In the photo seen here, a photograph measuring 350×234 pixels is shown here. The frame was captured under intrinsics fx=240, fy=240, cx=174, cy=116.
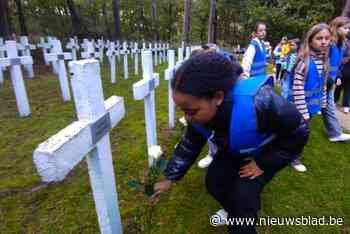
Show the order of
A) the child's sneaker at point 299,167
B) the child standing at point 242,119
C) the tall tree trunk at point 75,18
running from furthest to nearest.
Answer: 1. the tall tree trunk at point 75,18
2. the child's sneaker at point 299,167
3. the child standing at point 242,119

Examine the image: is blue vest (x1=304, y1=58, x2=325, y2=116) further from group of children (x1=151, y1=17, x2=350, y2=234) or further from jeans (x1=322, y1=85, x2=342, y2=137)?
group of children (x1=151, y1=17, x2=350, y2=234)

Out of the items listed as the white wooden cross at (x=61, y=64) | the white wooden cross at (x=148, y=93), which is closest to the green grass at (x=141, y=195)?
the white wooden cross at (x=148, y=93)

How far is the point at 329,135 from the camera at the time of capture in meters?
3.60

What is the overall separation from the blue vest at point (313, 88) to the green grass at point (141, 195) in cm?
73

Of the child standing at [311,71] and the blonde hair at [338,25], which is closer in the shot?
the child standing at [311,71]

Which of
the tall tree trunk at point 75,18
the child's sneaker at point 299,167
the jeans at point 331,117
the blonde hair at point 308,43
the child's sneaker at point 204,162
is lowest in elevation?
the child's sneaker at point 299,167

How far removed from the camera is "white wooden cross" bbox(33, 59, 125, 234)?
87 centimetres

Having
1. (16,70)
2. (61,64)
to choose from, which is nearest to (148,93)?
(16,70)

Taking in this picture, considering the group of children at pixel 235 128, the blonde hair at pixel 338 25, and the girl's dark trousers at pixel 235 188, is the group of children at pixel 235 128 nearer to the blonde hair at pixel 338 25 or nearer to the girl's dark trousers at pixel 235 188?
the girl's dark trousers at pixel 235 188

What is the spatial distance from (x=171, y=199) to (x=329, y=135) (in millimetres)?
2770

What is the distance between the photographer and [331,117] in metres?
3.43

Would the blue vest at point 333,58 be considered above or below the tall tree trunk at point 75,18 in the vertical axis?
below

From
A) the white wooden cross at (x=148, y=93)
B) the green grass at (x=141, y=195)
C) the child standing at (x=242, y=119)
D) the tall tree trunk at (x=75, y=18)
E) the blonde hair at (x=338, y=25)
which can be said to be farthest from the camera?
the tall tree trunk at (x=75, y=18)

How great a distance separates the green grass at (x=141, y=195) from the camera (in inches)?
A: 75.9
